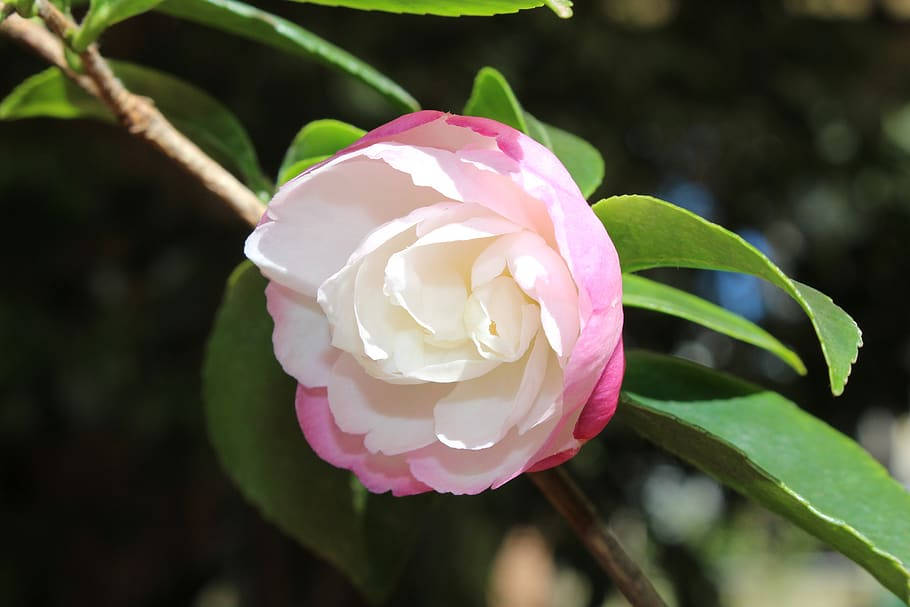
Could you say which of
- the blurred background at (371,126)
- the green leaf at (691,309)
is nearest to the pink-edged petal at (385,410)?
the green leaf at (691,309)

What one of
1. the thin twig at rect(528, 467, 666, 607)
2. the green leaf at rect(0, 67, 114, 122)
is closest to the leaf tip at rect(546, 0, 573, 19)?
the thin twig at rect(528, 467, 666, 607)

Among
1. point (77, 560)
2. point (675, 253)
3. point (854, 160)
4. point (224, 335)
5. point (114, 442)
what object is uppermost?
point (675, 253)

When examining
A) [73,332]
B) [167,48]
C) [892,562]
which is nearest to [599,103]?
[167,48]

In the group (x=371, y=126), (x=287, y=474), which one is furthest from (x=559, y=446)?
(x=371, y=126)

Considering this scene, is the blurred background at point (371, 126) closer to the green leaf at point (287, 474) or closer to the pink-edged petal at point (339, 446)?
the green leaf at point (287, 474)

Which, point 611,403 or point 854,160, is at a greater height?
point 611,403

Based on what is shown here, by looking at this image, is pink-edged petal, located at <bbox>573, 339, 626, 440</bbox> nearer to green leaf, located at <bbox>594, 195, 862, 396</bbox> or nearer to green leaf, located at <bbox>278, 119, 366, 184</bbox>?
green leaf, located at <bbox>594, 195, 862, 396</bbox>

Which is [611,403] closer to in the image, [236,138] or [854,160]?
[236,138]
